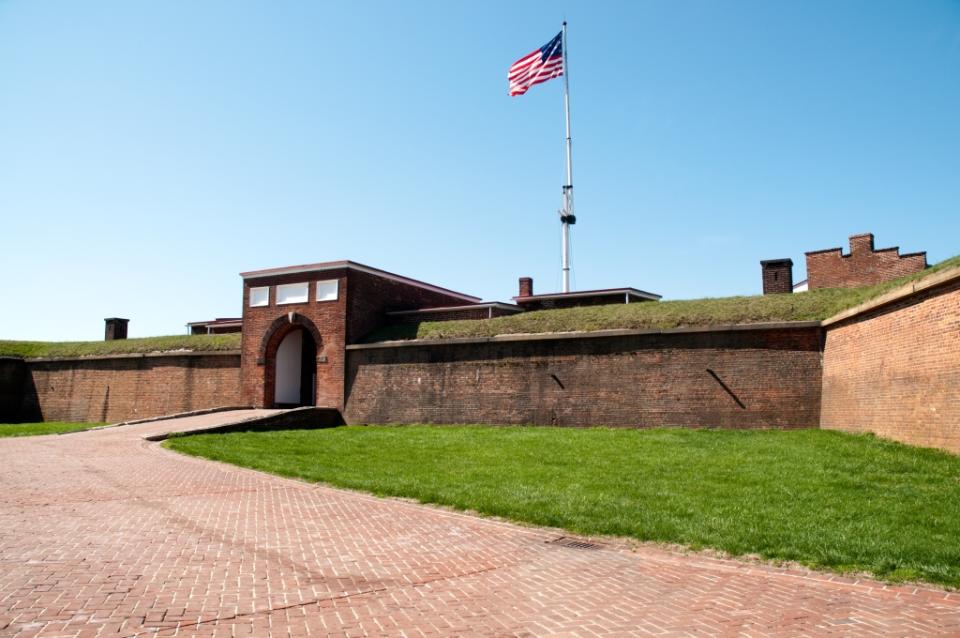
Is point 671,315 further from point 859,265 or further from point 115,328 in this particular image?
point 115,328

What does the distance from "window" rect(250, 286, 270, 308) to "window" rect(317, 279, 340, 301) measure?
2.68 meters

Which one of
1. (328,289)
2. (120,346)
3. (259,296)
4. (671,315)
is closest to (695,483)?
(671,315)

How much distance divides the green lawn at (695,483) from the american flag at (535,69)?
1750 centimetres

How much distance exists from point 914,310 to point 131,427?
2091 centimetres

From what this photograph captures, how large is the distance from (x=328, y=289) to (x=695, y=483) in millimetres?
17890

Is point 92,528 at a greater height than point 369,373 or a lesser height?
lesser

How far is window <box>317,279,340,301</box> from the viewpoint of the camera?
995 inches

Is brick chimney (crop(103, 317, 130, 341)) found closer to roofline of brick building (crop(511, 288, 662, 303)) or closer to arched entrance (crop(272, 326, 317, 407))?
arched entrance (crop(272, 326, 317, 407))

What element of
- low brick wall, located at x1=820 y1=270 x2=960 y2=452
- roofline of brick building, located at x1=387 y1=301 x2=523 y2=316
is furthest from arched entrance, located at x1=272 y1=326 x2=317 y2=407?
low brick wall, located at x1=820 y1=270 x2=960 y2=452

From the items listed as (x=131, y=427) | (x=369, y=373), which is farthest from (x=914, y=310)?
(x=131, y=427)

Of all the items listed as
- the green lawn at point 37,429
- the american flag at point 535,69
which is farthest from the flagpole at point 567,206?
the green lawn at point 37,429

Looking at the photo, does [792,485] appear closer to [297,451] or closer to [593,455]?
[593,455]

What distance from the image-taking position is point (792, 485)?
32.7ft

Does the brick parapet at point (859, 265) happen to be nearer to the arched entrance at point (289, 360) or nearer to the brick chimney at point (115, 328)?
the arched entrance at point (289, 360)
